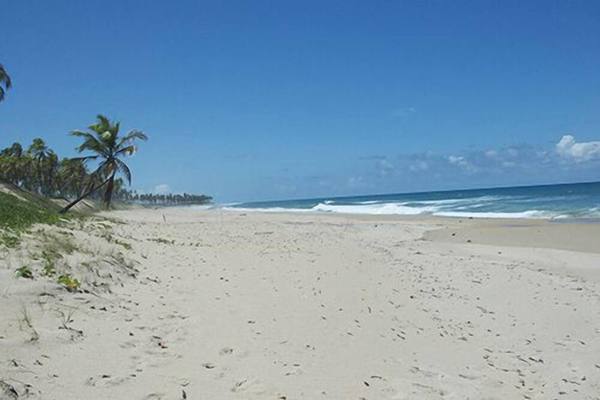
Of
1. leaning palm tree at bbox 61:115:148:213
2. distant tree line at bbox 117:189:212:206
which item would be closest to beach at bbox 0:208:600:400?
leaning palm tree at bbox 61:115:148:213

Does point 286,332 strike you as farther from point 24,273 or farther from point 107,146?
point 107,146

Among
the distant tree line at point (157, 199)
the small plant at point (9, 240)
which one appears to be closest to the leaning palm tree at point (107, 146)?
the small plant at point (9, 240)

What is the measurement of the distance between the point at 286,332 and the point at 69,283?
9.26 feet

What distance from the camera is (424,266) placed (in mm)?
11750

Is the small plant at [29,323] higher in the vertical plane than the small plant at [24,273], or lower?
Result: lower

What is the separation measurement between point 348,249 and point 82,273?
9485 mm

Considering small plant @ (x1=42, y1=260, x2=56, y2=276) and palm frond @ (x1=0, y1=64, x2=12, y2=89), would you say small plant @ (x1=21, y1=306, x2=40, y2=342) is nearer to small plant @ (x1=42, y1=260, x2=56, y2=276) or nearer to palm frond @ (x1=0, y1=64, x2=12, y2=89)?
small plant @ (x1=42, y1=260, x2=56, y2=276)

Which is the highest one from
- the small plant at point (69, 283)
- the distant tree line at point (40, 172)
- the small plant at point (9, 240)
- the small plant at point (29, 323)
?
the distant tree line at point (40, 172)

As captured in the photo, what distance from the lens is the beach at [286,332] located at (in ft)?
12.6

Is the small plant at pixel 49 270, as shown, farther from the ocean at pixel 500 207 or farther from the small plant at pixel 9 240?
the ocean at pixel 500 207

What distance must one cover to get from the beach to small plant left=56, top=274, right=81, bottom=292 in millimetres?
90

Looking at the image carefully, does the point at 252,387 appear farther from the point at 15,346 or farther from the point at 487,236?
the point at 487,236

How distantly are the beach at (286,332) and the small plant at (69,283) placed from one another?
9cm

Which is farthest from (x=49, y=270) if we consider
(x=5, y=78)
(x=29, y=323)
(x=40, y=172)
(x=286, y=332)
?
(x=40, y=172)
